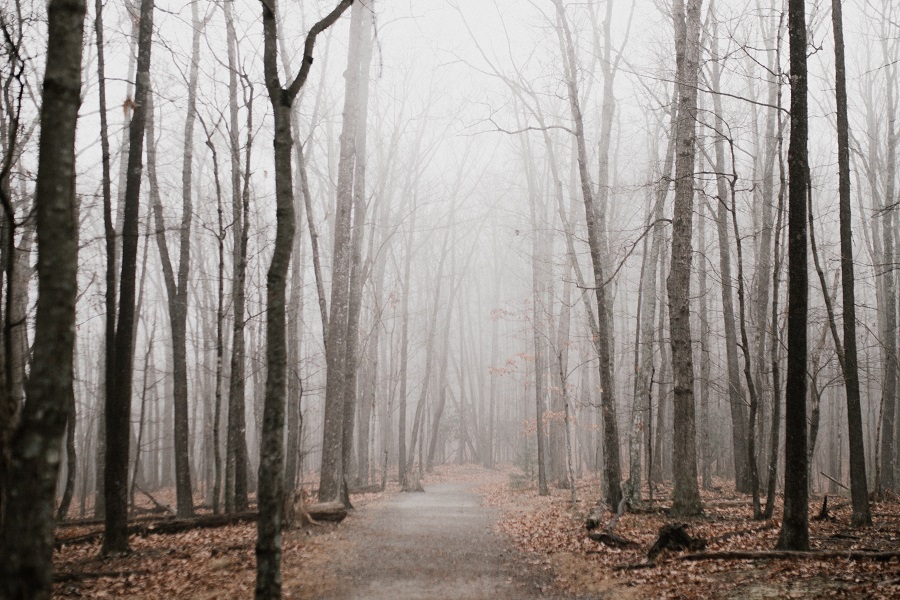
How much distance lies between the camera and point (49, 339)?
11.8 ft

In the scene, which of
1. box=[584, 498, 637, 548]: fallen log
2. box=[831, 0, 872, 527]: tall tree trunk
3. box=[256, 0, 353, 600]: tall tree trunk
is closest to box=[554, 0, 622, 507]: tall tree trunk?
box=[584, 498, 637, 548]: fallen log

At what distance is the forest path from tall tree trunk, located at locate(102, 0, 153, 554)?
2.97m

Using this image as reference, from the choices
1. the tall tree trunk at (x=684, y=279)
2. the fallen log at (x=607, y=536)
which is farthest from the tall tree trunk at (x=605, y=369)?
the fallen log at (x=607, y=536)

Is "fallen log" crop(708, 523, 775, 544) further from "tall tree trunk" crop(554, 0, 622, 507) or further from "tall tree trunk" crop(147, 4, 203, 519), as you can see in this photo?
"tall tree trunk" crop(147, 4, 203, 519)

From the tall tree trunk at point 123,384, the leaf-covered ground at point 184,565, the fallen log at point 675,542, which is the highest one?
the tall tree trunk at point 123,384

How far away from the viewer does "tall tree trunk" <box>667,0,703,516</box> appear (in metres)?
10.5

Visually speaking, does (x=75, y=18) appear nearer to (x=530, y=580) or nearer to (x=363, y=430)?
(x=530, y=580)

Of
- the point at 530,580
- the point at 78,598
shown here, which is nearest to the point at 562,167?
the point at 530,580

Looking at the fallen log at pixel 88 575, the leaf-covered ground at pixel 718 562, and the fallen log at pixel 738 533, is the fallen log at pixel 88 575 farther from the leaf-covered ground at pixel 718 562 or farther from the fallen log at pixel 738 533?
the fallen log at pixel 738 533

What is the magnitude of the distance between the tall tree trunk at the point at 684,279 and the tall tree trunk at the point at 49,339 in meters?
9.10

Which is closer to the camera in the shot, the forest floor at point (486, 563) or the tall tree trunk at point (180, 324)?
the forest floor at point (486, 563)

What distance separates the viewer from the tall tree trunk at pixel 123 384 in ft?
27.3

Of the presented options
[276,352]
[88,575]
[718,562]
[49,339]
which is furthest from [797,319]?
[88,575]

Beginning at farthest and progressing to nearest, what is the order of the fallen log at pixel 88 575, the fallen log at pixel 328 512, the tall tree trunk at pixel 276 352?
the fallen log at pixel 328 512, the fallen log at pixel 88 575, the tall tree trunk at pixel 276 352
